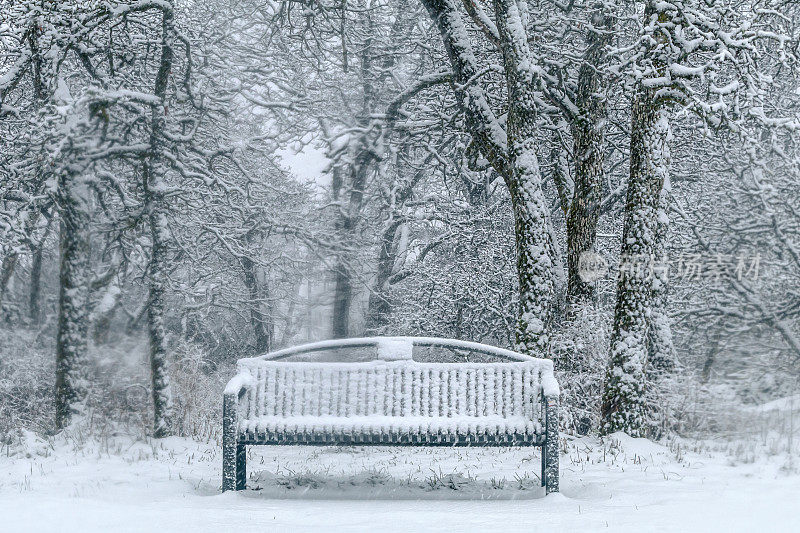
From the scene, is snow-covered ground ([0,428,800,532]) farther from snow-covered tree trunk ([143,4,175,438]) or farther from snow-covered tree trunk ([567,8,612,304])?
snow-covered tree trunk ([567,8,612,304])

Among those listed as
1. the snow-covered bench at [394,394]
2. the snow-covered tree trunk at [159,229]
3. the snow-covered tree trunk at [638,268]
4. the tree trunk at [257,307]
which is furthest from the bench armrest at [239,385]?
the tree trunk at [257,307]

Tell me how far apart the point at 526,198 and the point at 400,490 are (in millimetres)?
3886

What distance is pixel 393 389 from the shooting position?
682 cm

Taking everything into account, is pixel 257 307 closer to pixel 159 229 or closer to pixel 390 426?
pixel 159 229

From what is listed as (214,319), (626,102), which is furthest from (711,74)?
(214,319)

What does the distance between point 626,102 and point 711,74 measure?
200 inches

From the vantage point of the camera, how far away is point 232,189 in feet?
35.5

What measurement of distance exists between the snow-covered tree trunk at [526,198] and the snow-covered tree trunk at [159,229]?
15.0 ft

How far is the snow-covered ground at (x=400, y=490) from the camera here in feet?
16.3

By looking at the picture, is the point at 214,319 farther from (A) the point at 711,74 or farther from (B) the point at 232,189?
(A) the point at 711,74

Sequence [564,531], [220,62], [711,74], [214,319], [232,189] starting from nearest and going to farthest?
[564,531] → [711,74] → [232,189] → [220,62] → [214,319]

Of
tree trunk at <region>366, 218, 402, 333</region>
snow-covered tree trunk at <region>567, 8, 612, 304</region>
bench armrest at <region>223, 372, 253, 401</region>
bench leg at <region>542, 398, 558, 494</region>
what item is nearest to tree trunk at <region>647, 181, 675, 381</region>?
snow-covered tree trunk at <region>567, 8, 612, 304</region>

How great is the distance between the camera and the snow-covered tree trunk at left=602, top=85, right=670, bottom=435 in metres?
8.49
